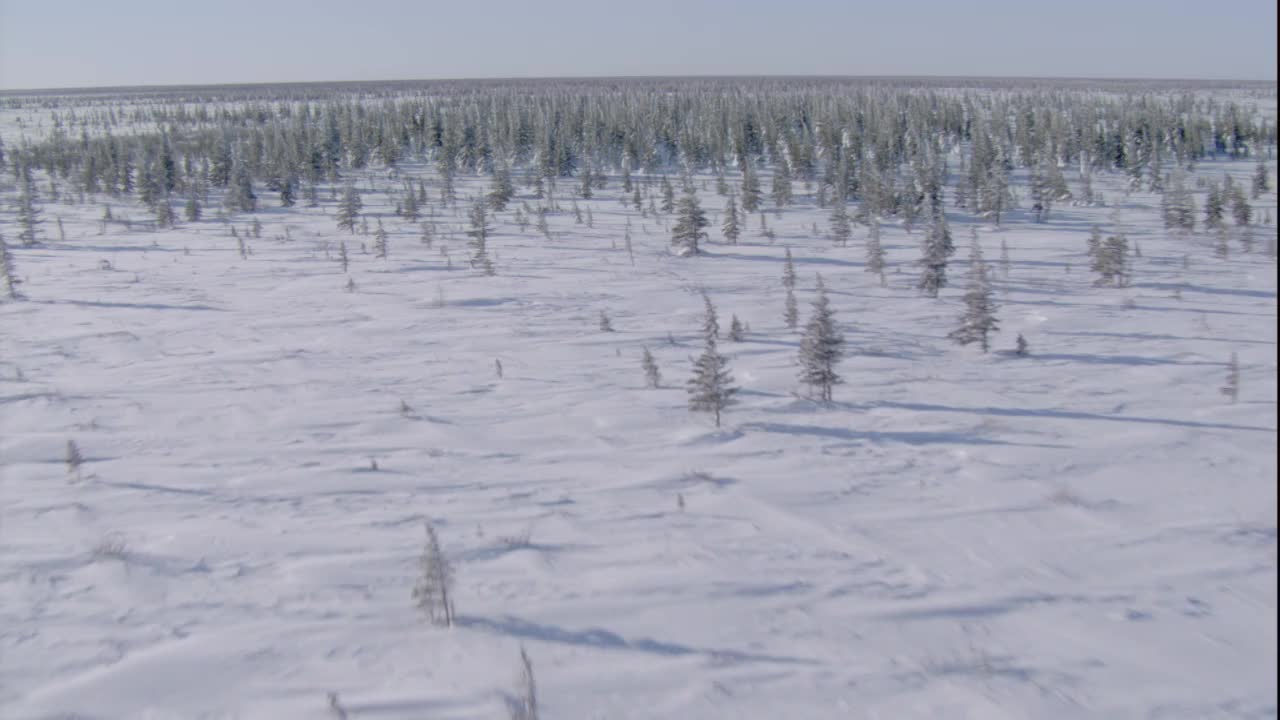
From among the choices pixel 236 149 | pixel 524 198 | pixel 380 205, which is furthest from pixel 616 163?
pixel 236 149

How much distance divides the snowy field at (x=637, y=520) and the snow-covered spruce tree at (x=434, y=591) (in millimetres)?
183

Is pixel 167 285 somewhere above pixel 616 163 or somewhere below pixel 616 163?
below

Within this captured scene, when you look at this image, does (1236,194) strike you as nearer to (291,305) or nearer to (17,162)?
(291,305)

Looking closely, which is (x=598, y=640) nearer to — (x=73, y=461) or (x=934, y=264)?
(x=73, y=461)

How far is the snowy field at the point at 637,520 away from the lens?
714 centimetres

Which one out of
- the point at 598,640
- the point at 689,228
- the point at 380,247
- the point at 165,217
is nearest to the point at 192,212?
the point at 165,217

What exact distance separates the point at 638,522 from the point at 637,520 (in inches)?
2.3

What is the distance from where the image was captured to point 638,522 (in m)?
10.3

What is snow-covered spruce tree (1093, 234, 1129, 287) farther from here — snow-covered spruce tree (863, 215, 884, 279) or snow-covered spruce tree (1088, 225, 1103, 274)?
snow-covered spruce tree (863, 215, 884, 279)

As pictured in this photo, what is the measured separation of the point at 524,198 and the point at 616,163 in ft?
59.7

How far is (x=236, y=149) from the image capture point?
74.4 metres

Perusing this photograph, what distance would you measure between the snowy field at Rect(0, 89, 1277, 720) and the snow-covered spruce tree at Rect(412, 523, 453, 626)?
0.60 feet

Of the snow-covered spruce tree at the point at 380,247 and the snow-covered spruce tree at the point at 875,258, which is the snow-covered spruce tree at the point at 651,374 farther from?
the snow-covered spruce tree at the point at 380,247

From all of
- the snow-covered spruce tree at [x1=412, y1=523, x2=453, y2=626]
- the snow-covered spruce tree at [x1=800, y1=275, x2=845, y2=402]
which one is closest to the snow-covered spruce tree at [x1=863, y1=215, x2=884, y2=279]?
the snow-covered spruce tree at [x1=800, y1=275, x2=845, y2=402]
